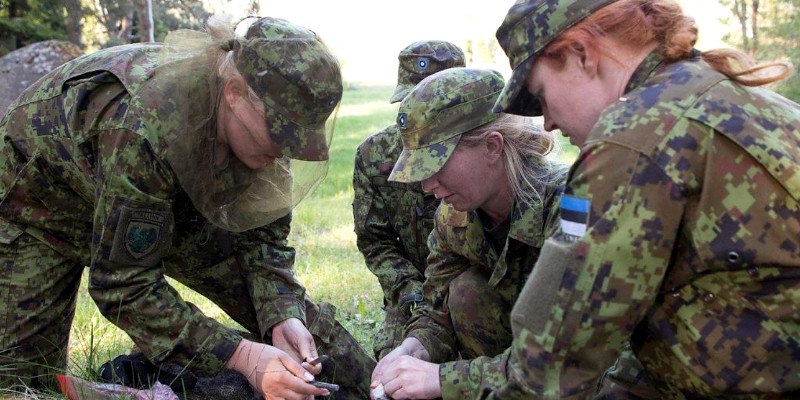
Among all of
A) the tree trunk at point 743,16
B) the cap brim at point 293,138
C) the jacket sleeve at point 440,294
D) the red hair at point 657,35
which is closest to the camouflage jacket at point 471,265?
the jacket sleeve at point 440,294

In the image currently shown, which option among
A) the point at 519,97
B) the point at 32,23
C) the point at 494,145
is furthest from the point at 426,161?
the point at 32,23

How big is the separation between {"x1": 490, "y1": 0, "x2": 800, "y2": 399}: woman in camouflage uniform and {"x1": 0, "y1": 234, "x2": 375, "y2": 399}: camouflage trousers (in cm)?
173

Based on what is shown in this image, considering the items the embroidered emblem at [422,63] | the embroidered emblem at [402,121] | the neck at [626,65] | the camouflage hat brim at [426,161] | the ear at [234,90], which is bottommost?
the embroidered emblem at [422,63]

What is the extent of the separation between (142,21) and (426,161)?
7392 millimetres

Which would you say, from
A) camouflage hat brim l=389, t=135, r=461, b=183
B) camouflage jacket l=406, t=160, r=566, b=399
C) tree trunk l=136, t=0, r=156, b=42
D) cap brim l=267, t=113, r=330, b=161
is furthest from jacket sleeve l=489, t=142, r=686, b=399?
tree trunk l=136, t=0, r=156, b=42

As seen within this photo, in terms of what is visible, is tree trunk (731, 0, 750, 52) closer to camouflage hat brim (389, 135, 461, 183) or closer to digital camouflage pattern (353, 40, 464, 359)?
digital camouflage pattern (353, 40, 464, 359)

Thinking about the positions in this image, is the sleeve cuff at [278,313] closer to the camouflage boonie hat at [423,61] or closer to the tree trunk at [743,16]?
the camouflage boonie hat at [423,61]

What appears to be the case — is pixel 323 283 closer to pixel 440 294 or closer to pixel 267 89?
pixel 440 294

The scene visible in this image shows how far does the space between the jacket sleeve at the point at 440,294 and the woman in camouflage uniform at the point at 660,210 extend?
1178 mm

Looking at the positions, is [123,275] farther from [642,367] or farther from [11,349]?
[642,367]

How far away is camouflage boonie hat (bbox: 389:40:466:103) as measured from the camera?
4.40 m

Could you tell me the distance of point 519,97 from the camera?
2275mm

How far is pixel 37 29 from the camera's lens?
12703 millimetres

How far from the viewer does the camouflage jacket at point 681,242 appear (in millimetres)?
1858
